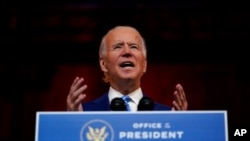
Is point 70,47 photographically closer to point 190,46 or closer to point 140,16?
point 140,16

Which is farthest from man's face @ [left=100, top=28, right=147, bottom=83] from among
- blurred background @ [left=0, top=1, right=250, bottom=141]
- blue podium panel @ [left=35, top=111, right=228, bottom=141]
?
blurred background @ [left=0, top=1, right=250, bottom=141]

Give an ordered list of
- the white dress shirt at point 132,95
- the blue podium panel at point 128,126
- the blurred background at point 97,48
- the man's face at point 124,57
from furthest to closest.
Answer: the blurred background at point 97,48 < the man's face at point 124,57 < the white dress shirt at point 132,95 < the blue podium panel at point 128,126

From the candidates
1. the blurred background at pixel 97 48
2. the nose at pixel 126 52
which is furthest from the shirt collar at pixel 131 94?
the blurred background at pixel 97 48

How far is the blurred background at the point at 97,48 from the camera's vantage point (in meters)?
2.35

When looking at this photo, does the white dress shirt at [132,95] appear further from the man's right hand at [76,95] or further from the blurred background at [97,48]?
the blurred background at [97,48]

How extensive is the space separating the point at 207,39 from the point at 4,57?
1123 millimetres

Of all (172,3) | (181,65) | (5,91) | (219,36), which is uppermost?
(172,3)

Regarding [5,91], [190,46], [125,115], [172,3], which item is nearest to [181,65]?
[190,46]

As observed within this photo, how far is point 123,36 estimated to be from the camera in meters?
1.58

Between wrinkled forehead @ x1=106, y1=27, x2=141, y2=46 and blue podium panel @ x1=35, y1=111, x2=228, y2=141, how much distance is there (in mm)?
531

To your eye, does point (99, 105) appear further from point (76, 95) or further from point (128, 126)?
point (128, 126)

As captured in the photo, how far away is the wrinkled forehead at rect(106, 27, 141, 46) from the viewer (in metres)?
1.57

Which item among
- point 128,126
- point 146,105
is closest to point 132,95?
point 146,105

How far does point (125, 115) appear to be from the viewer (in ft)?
3.53
